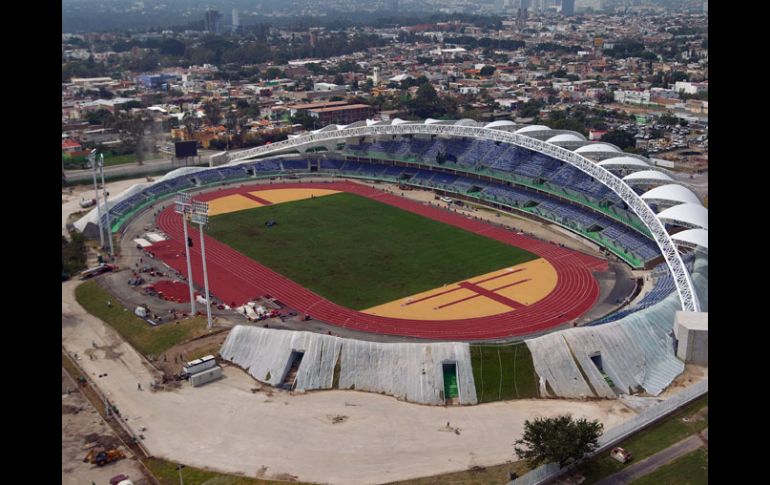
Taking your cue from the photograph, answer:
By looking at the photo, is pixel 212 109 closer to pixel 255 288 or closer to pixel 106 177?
pixel 106 177

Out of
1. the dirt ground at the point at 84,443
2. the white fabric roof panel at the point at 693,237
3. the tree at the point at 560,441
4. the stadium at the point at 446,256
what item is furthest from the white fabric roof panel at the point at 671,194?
the dirt ground at the point at 84,443

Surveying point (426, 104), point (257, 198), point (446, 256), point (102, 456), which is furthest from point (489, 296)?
point (426, 104)

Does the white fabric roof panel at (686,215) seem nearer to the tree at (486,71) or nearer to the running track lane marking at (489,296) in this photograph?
the running track lane marking at (489,296)

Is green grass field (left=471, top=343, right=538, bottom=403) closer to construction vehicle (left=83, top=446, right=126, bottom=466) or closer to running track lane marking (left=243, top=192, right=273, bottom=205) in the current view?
construction vehicle (left=83, top=446, right=126, bottom=466)

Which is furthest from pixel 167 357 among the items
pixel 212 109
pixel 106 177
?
pixel 212 109

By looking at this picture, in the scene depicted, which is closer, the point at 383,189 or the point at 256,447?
the point at 256,447
